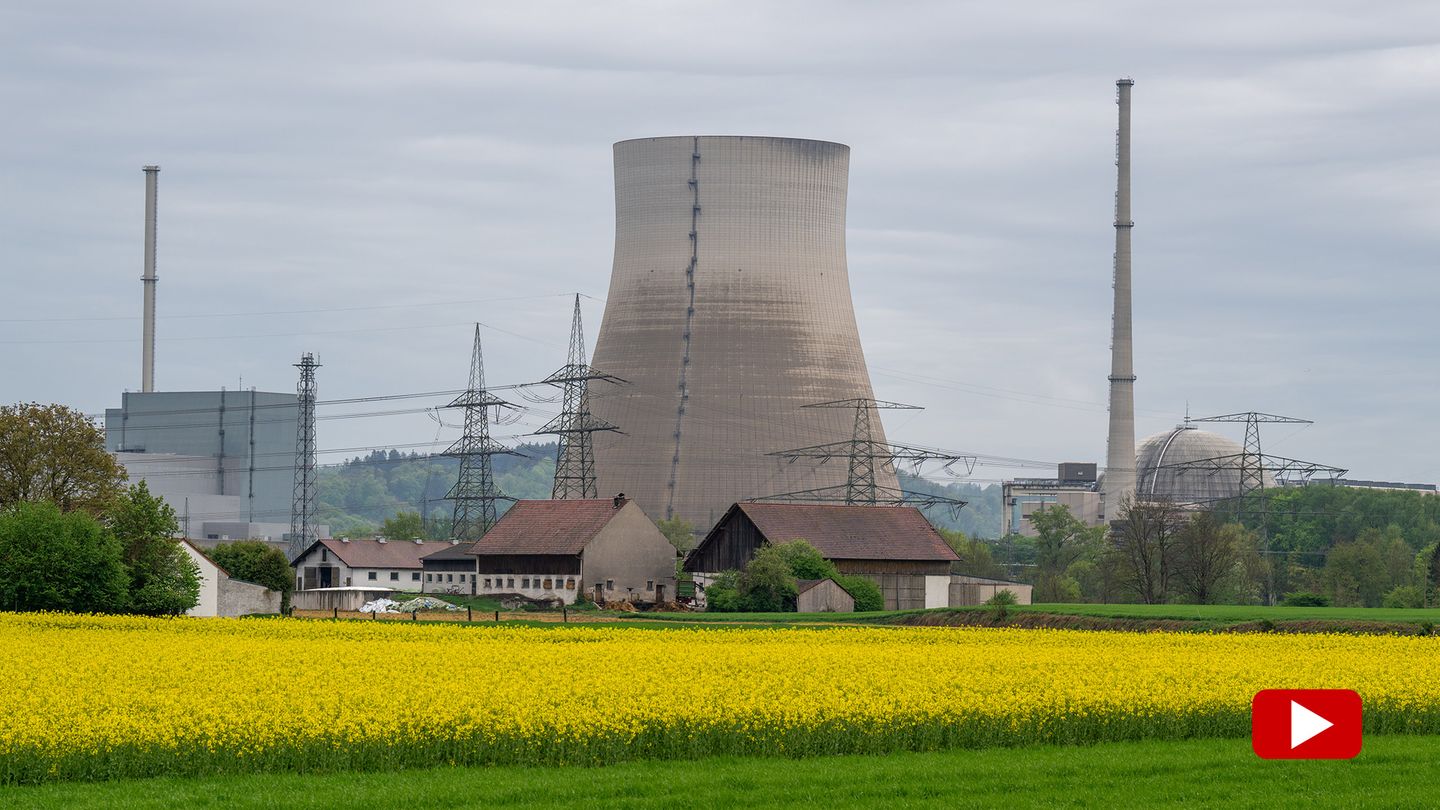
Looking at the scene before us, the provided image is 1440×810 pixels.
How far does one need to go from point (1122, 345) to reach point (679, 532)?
29.3 meters

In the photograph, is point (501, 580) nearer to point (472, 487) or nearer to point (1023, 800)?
point (472, 487)

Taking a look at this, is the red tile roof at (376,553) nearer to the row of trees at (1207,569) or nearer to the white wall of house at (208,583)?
the white wall of house at (208,583)

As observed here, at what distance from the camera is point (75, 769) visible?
1611 centimetres

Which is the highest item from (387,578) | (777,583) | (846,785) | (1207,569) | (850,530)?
(850,530)

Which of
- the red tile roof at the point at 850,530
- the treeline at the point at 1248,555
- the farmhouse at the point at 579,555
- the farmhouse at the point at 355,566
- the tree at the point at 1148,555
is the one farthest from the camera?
the farmhouse at the point at 355,566

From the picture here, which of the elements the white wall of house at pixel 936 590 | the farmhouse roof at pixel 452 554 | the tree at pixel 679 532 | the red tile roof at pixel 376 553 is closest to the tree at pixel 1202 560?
the white wall of house at pixel 936 590

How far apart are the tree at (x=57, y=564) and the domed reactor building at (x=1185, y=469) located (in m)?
89.9

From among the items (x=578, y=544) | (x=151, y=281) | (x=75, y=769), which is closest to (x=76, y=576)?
(x=578, y=544)

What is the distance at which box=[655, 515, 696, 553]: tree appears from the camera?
70.4 metres

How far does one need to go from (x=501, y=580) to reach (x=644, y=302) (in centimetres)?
1402

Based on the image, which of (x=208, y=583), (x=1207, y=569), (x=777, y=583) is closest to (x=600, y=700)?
(x=208, y=583)

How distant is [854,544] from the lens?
59719 millimetres

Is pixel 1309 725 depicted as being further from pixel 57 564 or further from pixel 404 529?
pixel 404 529

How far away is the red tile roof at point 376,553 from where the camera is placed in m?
74.4
